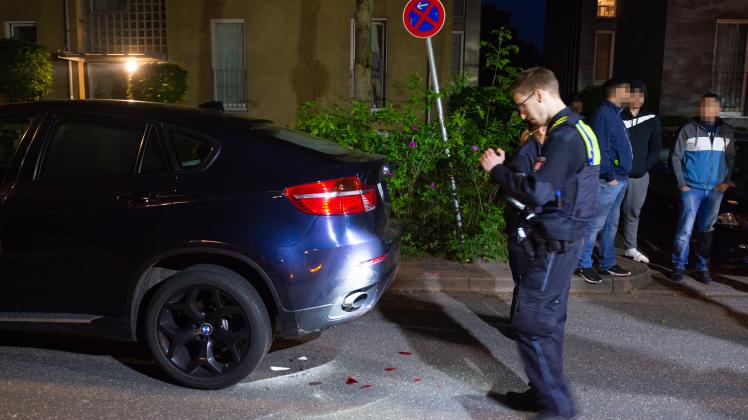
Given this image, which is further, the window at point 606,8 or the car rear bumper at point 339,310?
the window at point 606,8

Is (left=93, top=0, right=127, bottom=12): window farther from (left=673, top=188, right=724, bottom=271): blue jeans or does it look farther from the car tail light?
the car tail light

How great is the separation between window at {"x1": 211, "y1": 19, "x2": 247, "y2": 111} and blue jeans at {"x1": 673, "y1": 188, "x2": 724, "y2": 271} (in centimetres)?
1057

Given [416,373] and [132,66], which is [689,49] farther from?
[416,373]

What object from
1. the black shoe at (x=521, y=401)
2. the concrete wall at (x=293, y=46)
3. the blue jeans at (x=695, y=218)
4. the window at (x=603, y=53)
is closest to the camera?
the black shoe at (x=521, y=401)

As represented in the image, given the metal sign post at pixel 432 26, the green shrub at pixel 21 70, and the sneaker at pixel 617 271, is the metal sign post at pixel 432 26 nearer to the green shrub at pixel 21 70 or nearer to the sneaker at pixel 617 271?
the sneaker at pixel 617 271

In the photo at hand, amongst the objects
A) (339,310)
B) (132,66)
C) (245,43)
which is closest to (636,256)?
(339,310)

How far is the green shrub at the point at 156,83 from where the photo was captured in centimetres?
1281

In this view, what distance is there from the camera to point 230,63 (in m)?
15.1

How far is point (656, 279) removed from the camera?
679 centimetres

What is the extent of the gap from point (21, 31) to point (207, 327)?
14.2 metres

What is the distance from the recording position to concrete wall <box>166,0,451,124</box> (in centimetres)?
1464

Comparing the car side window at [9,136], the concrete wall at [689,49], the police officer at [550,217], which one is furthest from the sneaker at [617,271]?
the concrete wall at [689,49]

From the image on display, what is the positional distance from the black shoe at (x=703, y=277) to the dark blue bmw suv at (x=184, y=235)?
154 inches

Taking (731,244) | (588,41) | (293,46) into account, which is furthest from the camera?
(588,41)
